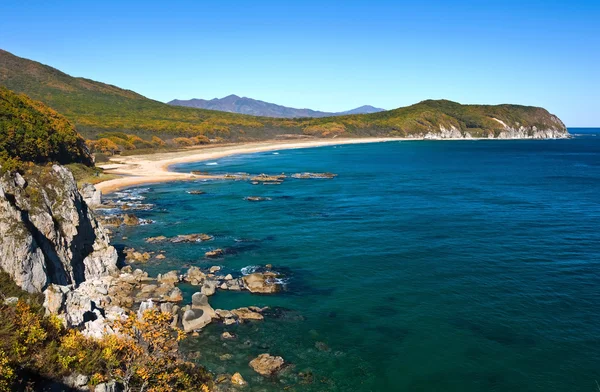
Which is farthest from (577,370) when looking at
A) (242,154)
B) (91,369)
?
(242,154)

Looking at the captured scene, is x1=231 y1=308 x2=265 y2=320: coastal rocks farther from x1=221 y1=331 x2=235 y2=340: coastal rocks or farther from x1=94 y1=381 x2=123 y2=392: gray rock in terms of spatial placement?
x1=94 y1=381 x2=123 y2=392: gray rock

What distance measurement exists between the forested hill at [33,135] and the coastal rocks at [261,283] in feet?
135

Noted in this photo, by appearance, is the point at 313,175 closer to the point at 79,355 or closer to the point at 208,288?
the point at 208,288

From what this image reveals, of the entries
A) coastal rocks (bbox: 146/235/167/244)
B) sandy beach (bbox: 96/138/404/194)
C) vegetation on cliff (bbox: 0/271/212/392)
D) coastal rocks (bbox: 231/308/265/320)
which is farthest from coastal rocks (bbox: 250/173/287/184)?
vegetation on cliff (bbox: 0/271/212/392)

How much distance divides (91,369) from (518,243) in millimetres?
49232

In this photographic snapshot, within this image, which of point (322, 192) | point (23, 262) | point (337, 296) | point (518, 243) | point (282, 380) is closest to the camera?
point (282, 380)

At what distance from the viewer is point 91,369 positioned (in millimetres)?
17953

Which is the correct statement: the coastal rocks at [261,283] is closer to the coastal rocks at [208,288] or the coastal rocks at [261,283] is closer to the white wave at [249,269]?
the white wave at [249,269]

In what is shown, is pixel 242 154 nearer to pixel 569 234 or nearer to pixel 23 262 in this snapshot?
pixel 569 234

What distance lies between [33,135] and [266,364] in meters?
67.3

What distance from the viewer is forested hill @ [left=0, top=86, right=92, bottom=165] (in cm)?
6415

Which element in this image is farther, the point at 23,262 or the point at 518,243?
the point at 518,243

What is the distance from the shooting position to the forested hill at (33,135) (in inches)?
2526

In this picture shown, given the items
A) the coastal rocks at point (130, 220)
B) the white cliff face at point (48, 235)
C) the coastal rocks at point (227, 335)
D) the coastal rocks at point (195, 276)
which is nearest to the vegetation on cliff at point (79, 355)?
the white cliff face at point (48, 235)
